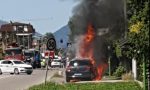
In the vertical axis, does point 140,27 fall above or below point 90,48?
below

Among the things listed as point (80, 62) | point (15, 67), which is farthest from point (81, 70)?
point (15, 67)

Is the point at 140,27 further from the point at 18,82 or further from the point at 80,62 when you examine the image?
the point at 18,82

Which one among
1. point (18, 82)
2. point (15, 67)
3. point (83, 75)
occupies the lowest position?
point (18, 82)

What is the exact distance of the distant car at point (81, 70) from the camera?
118ft

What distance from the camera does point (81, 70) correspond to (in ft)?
119

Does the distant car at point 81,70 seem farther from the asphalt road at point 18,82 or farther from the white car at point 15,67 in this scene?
the white car at point 15,67

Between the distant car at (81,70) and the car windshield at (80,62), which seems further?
the car windshield at (80,62)

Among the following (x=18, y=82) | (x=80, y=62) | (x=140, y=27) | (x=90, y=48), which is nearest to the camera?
(x=140, y=27)

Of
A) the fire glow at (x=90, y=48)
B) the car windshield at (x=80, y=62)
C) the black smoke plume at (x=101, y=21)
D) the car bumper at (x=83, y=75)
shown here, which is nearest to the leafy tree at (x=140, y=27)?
the black smoke plume at (x=101, y=21)

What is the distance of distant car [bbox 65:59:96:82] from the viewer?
36.1 metres

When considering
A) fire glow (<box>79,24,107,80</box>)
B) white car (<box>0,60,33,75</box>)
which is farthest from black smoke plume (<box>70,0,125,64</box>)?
white car (<box>0,60,33,75</box>)

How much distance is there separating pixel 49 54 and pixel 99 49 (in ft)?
37.7

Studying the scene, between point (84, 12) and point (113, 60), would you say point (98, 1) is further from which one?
point (113, 60)

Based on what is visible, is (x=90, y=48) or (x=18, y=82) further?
(x=90, y=48)
